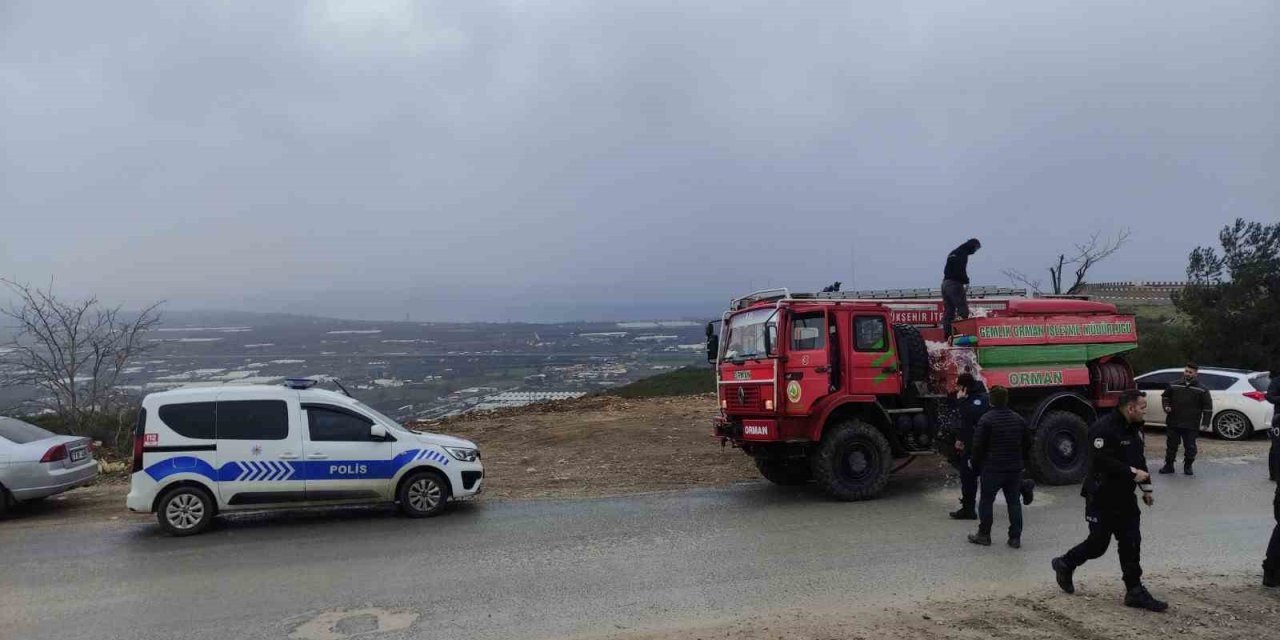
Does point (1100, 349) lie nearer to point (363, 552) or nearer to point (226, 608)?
point (363, 552)

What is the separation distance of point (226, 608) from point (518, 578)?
7.61 ft

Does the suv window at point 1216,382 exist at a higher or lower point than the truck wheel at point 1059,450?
higher

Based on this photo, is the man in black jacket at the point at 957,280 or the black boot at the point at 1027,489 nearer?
the black boot at the point at 1027,489

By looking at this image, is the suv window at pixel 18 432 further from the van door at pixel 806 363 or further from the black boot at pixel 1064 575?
the black boot at pixel 1064 575

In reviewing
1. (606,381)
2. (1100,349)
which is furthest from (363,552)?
(606,381)

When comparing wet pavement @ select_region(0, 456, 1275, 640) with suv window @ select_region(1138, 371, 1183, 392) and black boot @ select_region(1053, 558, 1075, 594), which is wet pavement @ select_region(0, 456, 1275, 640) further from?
suv window @ select_region(1138, 371, 1183, 392)

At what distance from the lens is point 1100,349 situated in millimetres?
12109

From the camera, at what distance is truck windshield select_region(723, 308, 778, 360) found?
35.0 ft

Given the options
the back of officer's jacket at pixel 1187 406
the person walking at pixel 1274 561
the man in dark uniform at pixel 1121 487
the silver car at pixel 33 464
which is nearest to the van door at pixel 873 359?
the man in dark uniform at pixel 1121 487

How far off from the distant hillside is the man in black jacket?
1402cm

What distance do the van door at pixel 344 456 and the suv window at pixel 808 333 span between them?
518 centimetres

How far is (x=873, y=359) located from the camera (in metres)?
10.6

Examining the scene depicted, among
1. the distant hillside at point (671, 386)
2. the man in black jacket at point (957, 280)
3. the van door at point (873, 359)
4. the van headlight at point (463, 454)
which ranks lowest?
the distant hillside at point (671, 386)

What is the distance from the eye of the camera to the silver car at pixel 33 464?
405 inches
